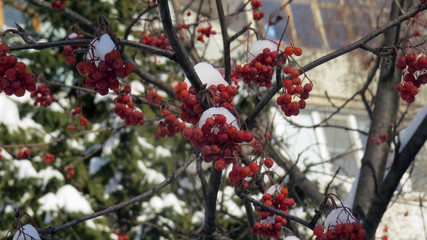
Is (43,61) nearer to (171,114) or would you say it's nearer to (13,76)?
(171,114)

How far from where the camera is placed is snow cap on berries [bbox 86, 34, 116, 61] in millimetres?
1559

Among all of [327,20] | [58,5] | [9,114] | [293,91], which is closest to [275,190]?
[293,91]

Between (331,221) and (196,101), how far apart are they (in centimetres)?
76

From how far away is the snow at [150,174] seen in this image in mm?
5469

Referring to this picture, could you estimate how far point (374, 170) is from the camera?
329 centimetres

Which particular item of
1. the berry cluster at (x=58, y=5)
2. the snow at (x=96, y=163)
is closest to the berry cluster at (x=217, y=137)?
the berry cluster at (x=58, y=5)

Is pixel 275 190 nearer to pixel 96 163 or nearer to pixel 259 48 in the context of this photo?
Answer: pixel 259 48

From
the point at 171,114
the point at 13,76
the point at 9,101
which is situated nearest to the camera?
the point at 13,76

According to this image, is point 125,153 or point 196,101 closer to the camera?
point 196,101

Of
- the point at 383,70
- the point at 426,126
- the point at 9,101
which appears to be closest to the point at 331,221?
the point at 426,126

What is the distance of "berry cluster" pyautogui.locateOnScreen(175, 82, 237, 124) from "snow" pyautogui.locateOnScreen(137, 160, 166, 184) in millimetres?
3867

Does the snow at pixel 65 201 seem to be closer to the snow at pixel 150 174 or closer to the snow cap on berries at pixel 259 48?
the snow at pixel 150 174

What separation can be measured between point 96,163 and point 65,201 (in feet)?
2.11

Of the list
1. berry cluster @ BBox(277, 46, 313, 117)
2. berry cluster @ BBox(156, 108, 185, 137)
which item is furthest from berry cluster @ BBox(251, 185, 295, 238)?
berry cluster @ BBox(156, 108, 185, 137)
